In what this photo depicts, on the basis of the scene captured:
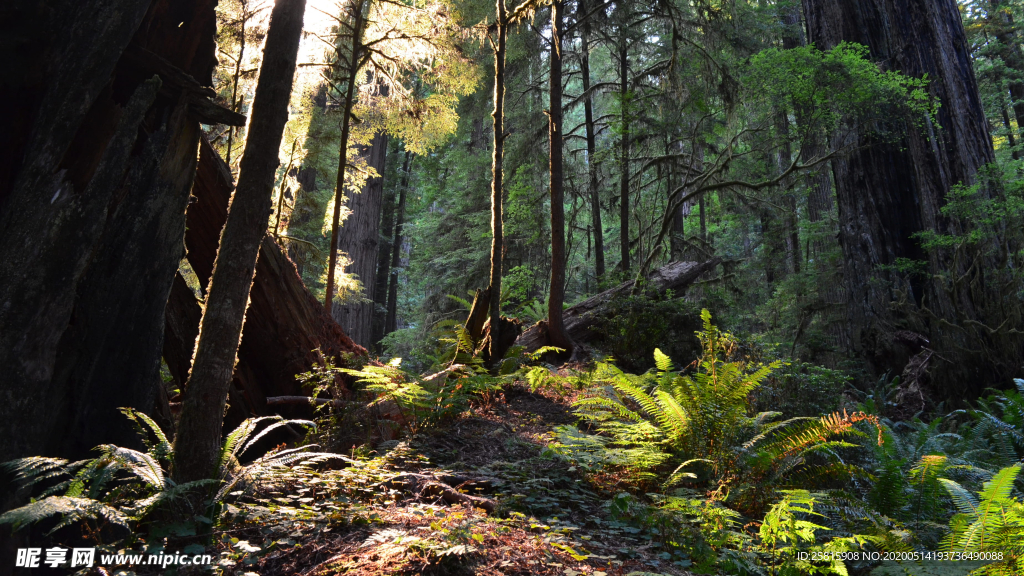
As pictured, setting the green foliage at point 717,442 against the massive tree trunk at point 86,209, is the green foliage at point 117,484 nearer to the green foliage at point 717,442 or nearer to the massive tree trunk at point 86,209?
the massive tree trunk at point 86,209

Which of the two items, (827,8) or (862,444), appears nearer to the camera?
(862,444)

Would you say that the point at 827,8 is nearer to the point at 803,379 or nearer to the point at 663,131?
the point at 663,131

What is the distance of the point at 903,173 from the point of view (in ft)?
32.8

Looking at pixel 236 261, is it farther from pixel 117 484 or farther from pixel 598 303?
pixel 598 303

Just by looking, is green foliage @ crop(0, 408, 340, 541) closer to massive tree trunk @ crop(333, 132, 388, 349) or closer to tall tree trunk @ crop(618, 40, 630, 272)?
massive tree trunk @ crop(333, 132, 388, 349)

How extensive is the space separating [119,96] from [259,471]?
8.28ft

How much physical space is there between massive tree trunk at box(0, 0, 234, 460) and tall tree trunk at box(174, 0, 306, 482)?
53 cm

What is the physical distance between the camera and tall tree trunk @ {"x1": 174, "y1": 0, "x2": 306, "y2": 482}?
3.04 metres

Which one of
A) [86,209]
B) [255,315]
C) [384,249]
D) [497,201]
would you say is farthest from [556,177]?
[384,249]

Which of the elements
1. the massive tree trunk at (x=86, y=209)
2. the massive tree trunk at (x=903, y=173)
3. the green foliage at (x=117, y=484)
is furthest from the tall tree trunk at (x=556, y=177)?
the green foliage at (x=117, y=484)

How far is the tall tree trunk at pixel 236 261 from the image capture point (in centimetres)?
304

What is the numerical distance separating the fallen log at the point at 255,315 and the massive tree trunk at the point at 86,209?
172 centimetres

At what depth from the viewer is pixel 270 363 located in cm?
537

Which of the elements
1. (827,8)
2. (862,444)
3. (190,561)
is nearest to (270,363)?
(190,561)
